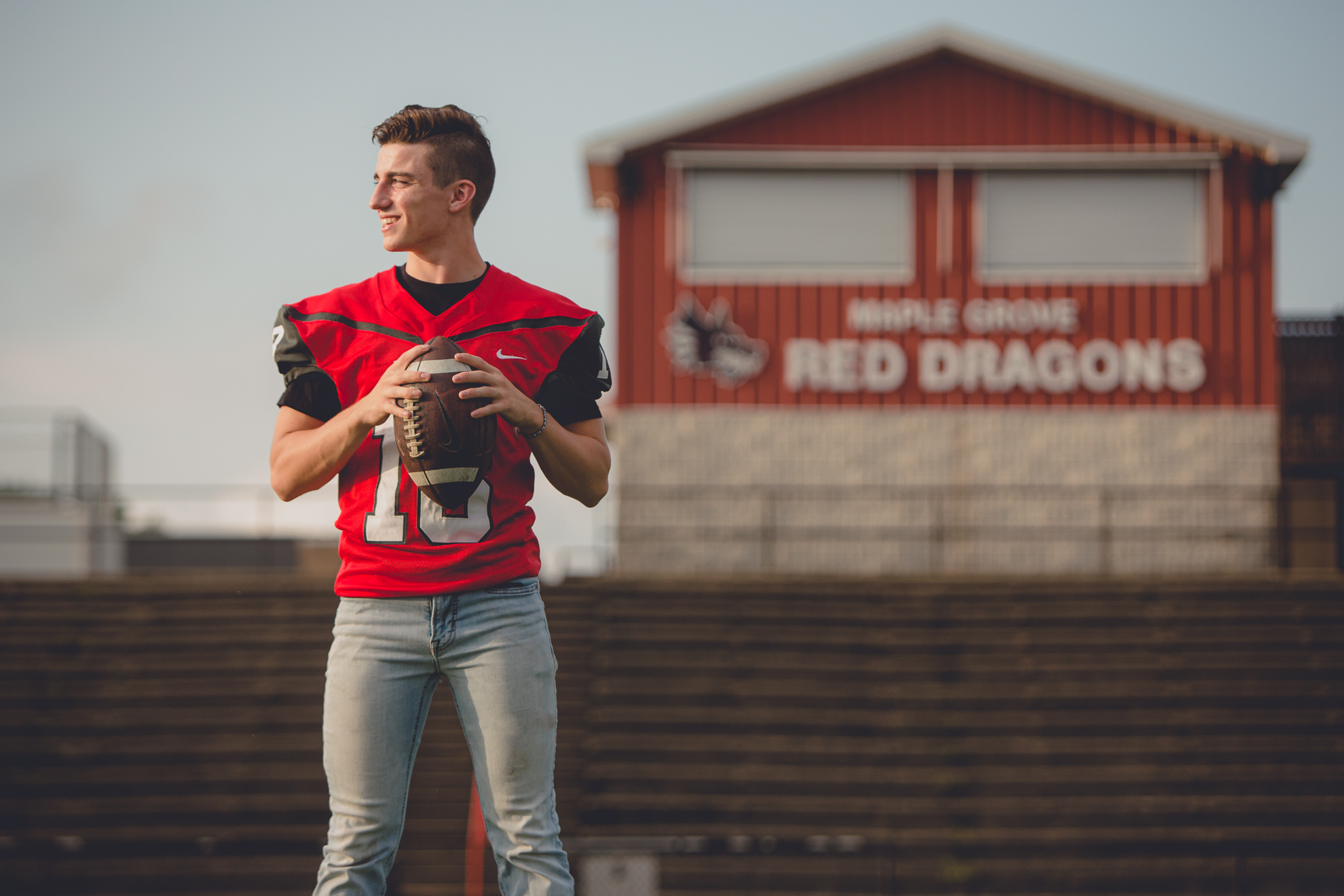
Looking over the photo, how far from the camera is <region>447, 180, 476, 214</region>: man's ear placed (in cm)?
275

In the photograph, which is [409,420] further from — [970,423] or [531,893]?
[970,423]

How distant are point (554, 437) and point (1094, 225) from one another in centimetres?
1557

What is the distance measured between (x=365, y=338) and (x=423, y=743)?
9308 millimetres

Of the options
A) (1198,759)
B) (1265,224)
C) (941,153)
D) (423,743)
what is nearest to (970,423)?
(941,153)

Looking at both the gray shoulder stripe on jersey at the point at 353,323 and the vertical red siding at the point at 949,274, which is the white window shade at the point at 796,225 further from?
the gray shoulder stripe on jersey at the point at 353,323

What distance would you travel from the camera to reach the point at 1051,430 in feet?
53.9

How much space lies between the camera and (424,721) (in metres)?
2.59

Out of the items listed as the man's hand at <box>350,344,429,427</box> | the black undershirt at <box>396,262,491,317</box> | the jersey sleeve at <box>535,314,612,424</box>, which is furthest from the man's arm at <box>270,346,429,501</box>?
the jersey sleeve at <box>535,314,612,424</box>

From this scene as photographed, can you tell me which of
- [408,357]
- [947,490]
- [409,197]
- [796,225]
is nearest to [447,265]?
[409,197]

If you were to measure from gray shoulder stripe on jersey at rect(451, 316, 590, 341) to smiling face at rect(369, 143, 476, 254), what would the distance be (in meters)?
0.24

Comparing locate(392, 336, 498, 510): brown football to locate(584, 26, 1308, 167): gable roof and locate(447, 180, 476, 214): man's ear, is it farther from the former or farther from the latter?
locate(584, 26, 1308, 167): gable roof

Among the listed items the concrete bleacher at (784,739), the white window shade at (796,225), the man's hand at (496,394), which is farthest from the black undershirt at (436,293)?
the white window shade at (796,225)

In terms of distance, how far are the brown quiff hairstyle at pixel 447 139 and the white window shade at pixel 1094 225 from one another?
14817 millimetres

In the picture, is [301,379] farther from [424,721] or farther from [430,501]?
[424,721]
